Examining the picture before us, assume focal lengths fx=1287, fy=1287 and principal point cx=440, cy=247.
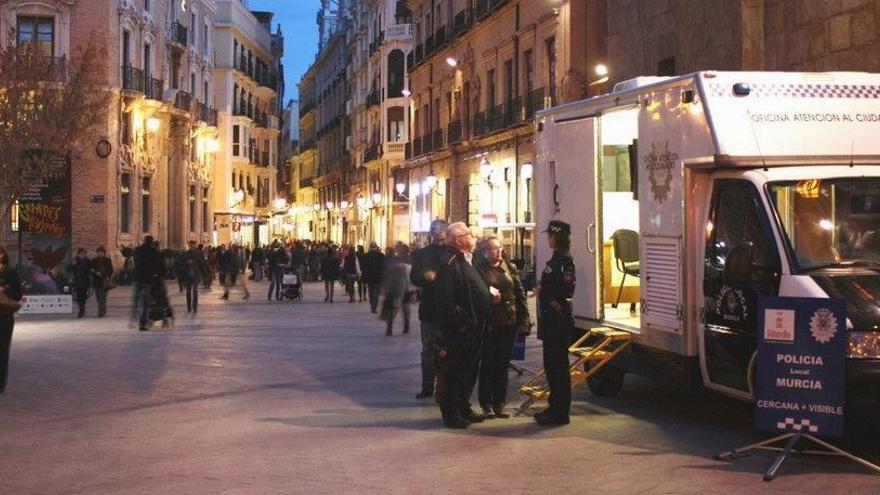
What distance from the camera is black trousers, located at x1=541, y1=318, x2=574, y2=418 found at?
440 inches

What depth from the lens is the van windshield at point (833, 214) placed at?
9906mm

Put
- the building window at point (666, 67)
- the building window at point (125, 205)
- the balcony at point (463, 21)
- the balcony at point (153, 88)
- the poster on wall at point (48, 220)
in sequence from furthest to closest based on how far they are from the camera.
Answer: the balcony at point (153, 88) < the balcony at point (463, 21) < the building window at point (125, 205) < the poster on wall at point (48, 220) < the building window at point (666, 67)

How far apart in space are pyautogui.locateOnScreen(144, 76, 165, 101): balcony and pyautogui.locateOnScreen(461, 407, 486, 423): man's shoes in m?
38.4

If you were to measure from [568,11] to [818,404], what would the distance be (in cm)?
2831

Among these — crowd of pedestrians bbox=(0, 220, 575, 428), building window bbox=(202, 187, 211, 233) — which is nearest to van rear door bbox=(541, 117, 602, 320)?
crowd of pedestrians bbox=(0, 220, 575, 428)

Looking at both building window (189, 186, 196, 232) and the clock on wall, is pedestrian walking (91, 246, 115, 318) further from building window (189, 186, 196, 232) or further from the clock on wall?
building window (189, 186, 196, 232)

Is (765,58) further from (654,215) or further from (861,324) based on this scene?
(861,324)

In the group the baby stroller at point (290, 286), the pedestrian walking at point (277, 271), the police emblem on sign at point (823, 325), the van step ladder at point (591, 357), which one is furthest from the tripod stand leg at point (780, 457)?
the pedestrian walking at point (277, 271)

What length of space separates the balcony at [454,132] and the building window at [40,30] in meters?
14.5

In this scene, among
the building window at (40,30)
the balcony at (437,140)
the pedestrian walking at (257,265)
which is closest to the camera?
the building window at (40,30)

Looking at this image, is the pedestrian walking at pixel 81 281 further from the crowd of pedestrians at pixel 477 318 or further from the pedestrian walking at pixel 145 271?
the crowd of pedestrians at pixel 477 318

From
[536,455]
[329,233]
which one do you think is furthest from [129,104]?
[329,233]

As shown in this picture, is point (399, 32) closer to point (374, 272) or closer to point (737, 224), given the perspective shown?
point (374, 272)

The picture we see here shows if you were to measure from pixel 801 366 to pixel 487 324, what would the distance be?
11.3 ft
